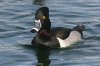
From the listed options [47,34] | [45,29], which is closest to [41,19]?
[45,29]

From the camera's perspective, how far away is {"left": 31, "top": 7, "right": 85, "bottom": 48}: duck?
15.0m

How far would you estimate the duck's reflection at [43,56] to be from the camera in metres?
14.1

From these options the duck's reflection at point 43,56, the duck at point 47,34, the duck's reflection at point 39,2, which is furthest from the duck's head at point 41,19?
the duck's reflection at point 39,2

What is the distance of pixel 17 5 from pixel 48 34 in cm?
537

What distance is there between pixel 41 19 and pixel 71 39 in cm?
150

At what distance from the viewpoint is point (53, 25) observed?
59.3 ft

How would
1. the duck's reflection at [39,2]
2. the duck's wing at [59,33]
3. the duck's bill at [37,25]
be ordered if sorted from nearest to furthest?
the duck's bill at [37,25]
the duck's wing at [59,33]
the duck's reflection at [39,2]

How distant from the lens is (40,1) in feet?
70.7

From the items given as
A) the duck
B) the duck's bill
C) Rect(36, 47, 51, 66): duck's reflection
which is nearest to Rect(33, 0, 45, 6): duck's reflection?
the duck

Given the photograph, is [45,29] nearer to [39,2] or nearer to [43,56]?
[43,56]

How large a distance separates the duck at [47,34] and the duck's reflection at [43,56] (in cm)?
15

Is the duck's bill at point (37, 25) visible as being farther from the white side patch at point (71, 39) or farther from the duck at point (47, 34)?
the white side patch at point (71, 39)

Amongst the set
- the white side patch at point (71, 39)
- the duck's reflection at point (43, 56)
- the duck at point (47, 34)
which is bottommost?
the duck's reflection at point (43, 56)

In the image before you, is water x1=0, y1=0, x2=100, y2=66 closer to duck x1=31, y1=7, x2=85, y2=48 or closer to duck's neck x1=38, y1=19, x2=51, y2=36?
duck x1=31, y1=7, x2=85, y2=48
